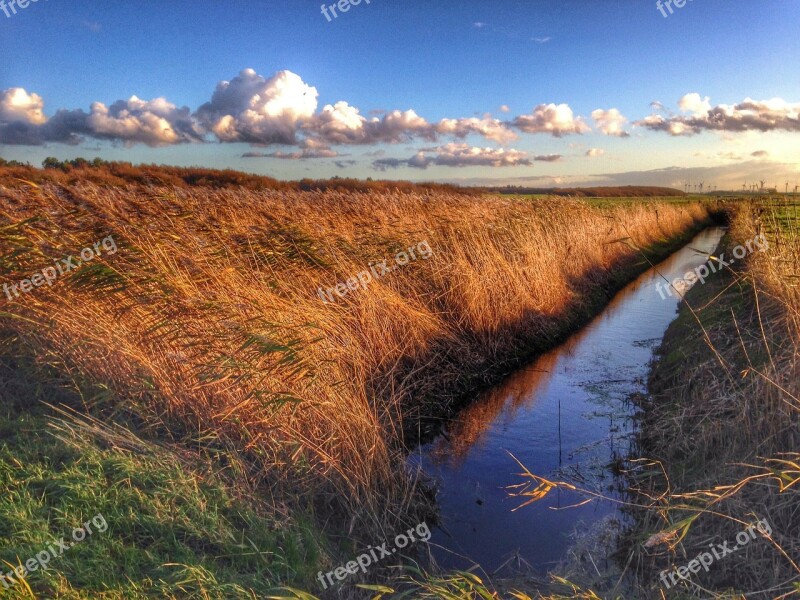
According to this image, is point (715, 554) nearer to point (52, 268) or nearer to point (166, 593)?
point (166, 593)

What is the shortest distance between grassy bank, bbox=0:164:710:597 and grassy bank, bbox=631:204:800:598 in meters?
1.55

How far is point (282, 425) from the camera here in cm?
470

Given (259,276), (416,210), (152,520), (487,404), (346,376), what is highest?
(416,210)

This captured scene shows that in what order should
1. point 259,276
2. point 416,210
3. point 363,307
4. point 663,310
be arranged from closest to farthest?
1. point 259,276
2. point 363,307
3. point 416,210
4. point 663,310

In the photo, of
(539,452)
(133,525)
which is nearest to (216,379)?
(133,525)

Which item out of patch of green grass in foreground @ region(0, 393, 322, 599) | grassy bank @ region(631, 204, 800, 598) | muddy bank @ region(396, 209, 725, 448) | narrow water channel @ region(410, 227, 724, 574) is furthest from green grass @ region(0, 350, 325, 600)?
muddy bank @ region(396, 209, 725, 448)

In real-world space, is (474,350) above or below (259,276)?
below

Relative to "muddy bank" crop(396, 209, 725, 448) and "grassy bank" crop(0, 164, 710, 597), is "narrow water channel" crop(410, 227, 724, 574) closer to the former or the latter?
"muddy bank" crop(396, 209, 725, 448)

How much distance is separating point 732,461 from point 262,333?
3.75 m

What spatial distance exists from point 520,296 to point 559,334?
1103 millimetres

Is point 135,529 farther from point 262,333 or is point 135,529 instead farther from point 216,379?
point 262,333

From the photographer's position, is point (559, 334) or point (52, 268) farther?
point (559, 334)

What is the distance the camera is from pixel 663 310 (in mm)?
13430

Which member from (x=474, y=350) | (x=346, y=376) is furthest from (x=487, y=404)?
(x=346, y=376)
